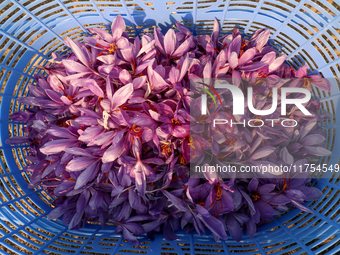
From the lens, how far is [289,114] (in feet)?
2.68

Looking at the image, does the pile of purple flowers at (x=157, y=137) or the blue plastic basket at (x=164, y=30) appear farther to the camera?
the blue plastic basket at (x=164, y=30)

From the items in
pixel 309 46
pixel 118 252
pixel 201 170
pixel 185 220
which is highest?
pixel 309 46

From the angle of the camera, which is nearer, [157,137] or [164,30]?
[157,137]

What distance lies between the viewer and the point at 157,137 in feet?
2.34

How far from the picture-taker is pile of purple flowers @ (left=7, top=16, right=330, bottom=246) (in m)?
0.71

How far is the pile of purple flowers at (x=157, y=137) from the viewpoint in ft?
2.32

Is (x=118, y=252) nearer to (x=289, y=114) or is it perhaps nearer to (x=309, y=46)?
(x=289, y=114)

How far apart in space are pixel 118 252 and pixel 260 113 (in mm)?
653

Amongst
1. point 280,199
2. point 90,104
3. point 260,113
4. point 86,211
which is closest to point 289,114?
point 260,113

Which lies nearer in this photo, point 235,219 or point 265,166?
point 265,166

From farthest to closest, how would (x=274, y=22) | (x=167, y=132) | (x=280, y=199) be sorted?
(x=274, y=22) < (x=280, y=199) < (x=167, y=132)

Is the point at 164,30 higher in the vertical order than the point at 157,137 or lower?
higher

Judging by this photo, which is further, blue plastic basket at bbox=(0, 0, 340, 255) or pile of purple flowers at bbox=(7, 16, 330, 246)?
blue plastic basket at bbox=(0, 0, 340, 255)

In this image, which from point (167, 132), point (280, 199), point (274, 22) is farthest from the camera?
point (274, 22)
